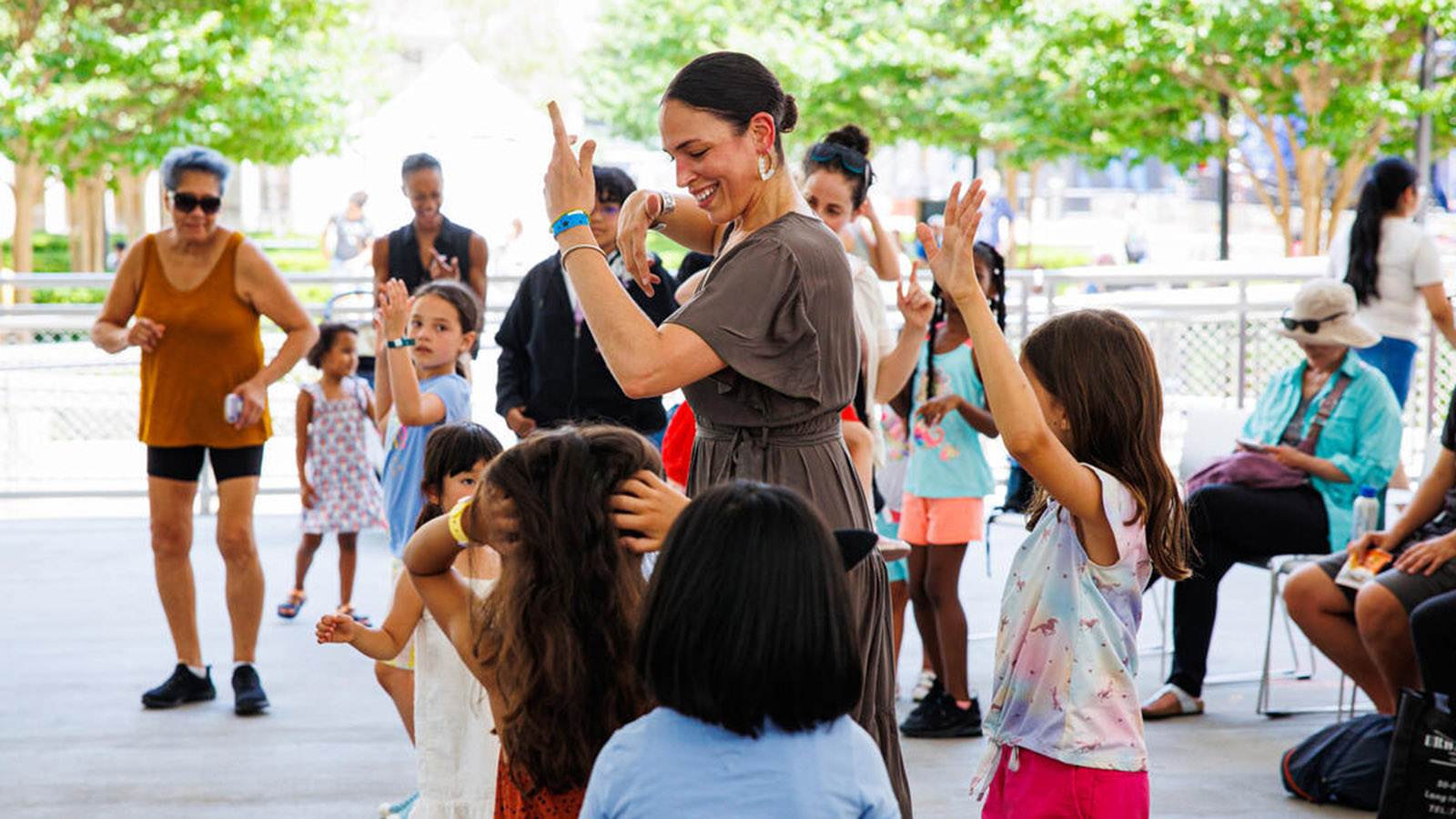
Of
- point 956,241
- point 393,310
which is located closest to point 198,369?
point 393,310

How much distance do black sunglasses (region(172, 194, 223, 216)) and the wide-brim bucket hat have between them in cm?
366

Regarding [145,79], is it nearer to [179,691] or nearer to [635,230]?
[179,691]

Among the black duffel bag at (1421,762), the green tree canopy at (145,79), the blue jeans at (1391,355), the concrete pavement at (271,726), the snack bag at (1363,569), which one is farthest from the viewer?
the green tree canopy at (145,79)

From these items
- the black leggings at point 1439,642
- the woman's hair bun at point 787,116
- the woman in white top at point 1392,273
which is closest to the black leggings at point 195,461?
the woman's hair bun at point 787,116

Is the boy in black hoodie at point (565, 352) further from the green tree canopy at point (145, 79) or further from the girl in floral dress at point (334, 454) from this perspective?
the green tree canopy at point (145, 79)

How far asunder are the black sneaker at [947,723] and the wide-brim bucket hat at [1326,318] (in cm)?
174

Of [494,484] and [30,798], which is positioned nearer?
[494,484]

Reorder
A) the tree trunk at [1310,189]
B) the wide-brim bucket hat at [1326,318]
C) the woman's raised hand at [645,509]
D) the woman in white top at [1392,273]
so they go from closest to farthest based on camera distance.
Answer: the woman's raised hand at [645,509]
the wide-brim bucket hat at [1326,318]
the woman in white top at [1392,273]
the tree trunk at [1310,189]

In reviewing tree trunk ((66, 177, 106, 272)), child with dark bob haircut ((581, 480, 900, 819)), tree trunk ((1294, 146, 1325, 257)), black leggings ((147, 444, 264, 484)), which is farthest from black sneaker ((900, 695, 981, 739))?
tree trunk ((66, 177, 106, 272))

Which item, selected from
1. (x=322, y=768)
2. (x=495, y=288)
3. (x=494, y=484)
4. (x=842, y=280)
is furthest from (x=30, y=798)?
(x=495, y=288)

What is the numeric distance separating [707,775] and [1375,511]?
4.08 metres

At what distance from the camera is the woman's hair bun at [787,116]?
276 centimetres

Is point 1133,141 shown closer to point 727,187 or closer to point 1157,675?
point 1157,675

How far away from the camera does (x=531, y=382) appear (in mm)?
4902
